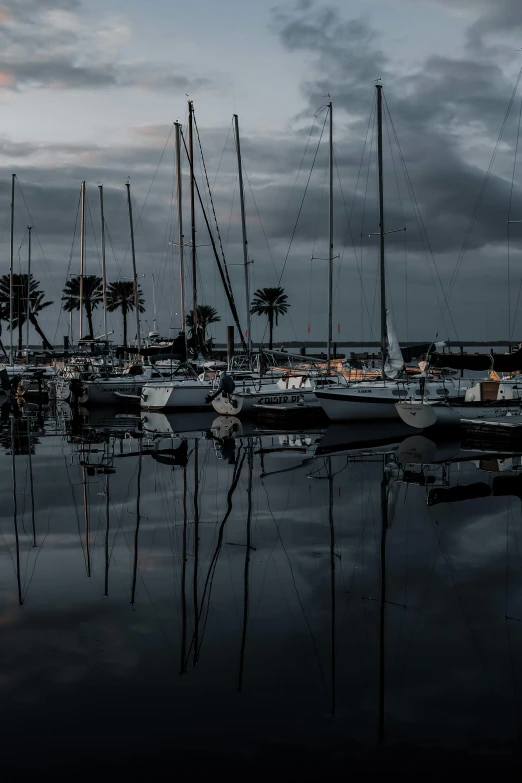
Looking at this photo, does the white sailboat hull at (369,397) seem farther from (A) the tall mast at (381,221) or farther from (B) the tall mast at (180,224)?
(B) the tall mast at (180,224)

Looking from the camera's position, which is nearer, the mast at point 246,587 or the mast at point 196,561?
the mast at point 246,587

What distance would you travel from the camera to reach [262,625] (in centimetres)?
876

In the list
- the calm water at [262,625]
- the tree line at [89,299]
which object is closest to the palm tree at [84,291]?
the tree line at [89,299]

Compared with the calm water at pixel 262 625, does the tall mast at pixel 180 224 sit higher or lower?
higher

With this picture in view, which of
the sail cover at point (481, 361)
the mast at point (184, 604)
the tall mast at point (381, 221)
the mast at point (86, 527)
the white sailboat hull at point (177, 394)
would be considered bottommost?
the mast at point (86, 527)

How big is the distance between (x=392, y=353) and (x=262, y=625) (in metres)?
27.1

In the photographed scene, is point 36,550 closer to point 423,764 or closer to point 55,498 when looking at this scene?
point 55,498

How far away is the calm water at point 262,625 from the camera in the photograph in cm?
612

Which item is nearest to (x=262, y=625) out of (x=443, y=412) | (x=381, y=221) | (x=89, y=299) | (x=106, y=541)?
(x=106, y=541)

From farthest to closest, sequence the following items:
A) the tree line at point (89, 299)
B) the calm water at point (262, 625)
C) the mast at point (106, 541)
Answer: the tree line at point (89, 299), the mast at point (106, 541), the calm water at point (262, 625)

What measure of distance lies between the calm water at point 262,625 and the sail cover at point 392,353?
16767 millimetres

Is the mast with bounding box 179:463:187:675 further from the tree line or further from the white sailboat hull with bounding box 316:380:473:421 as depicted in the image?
the tree line

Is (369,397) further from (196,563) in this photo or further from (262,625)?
(262,625)

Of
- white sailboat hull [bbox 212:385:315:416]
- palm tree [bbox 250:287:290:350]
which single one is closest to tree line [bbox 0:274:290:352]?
palm tree [bbox 250:287:290:350]
